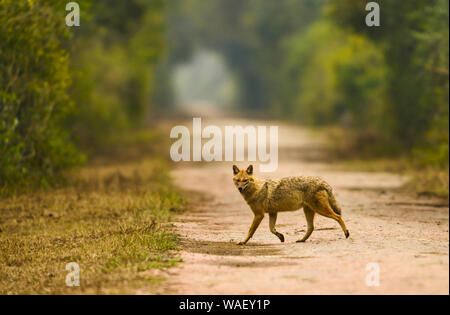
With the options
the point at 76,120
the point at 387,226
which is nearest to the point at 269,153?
the point at 76,120

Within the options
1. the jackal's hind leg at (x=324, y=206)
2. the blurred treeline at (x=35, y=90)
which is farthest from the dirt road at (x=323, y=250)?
the blurred treeline at (x=35, y=90)

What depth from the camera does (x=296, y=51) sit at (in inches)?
2237

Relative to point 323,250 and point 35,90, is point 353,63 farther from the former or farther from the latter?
point 323,250

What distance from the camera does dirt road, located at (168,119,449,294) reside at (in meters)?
7.66

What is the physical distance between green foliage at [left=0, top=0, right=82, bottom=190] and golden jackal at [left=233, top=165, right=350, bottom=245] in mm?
6951

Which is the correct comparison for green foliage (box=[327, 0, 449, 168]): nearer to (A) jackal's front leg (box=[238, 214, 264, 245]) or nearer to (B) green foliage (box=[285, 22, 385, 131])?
(B) green foliage (box=[285, 22, 385, 131])

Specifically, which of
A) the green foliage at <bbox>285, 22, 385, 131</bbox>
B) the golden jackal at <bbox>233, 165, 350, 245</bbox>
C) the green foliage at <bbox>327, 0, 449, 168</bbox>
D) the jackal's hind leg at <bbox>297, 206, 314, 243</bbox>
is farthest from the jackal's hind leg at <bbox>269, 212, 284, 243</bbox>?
the green foliage at <bbox>285, 22, 385, 131</bbox>

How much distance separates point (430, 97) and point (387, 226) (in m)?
11.2

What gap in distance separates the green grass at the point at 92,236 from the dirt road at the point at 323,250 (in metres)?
0.41

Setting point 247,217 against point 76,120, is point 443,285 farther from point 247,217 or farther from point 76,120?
point 76,120

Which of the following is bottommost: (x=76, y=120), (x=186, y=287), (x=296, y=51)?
(x=186, y=287)

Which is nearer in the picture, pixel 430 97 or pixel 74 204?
pixel 74 204

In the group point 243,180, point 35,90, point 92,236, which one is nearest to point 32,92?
point 35,90

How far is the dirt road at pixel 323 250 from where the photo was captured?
25.1 feet
